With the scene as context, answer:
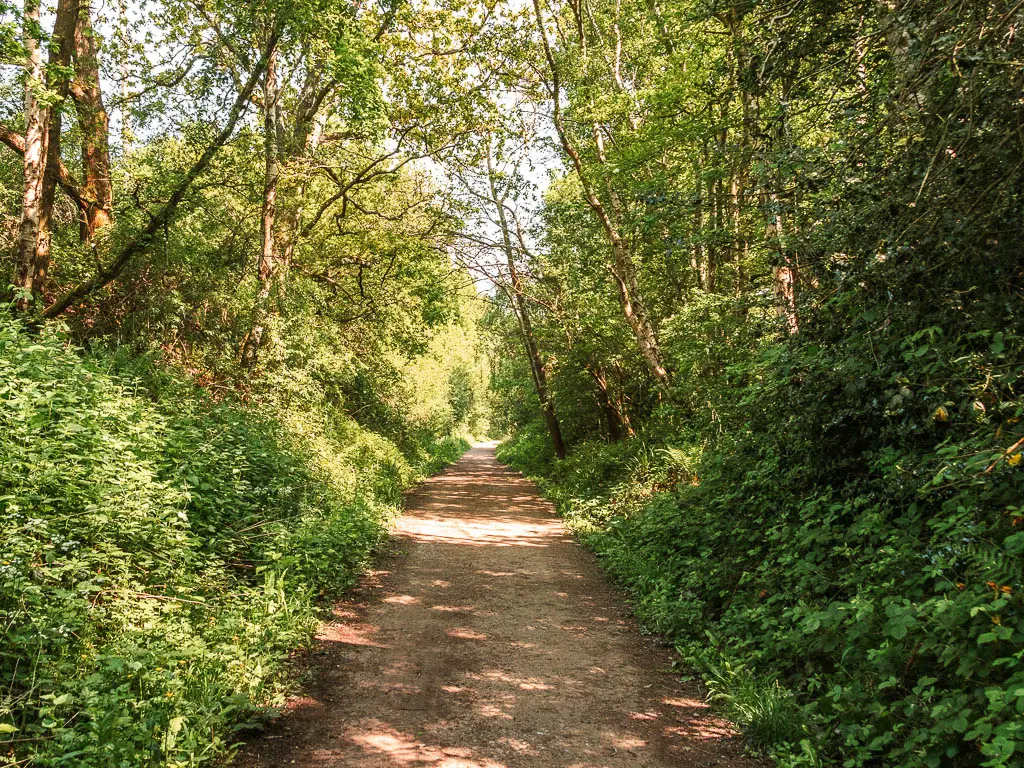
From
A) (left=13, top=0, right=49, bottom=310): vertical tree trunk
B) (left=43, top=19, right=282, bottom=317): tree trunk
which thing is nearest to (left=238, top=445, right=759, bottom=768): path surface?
(left=13, top=0, right=49, bottom=310): vertical tree trunk

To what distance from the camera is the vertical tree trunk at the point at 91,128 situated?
10484mm

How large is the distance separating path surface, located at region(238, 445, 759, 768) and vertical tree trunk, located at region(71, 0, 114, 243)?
897cm

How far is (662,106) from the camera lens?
36.4 ft

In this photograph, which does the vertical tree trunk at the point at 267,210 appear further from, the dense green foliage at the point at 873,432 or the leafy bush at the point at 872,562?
the leafy bush at the point at 872,562

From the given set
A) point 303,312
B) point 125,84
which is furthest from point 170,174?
point 303,312

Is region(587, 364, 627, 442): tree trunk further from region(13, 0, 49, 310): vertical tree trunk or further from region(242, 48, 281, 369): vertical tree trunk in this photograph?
region(13, 0, 49, 310): vertical tree trunk

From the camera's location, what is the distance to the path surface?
3986 mm

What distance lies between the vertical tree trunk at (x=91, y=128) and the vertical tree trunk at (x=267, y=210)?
278 centimetres

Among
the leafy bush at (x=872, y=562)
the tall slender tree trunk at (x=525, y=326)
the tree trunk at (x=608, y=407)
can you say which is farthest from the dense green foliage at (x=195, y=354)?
the tree trunk at (x=608, y=407)

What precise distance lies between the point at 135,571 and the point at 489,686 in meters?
3.18

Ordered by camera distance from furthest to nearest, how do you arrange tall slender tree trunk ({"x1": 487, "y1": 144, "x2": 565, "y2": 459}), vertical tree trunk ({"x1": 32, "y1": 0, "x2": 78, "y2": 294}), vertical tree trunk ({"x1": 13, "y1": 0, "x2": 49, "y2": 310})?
tall slender tree trunk ({"x1": 487, "y1": 144, "x2": 565, "y2": 459}) → vertical tree trunk ({"x1": 32, "y1": 0, "x2": 78, "y2": 294}) → vertical tree trunk ({"x1": 13, "y1": 0, "x2": 49, "y2": 310})

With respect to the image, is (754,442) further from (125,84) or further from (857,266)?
(125,84)

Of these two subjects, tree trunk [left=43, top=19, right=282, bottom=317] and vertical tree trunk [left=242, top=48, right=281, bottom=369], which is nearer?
tree trunk [left=43, top=19, right=282, bottom=317]

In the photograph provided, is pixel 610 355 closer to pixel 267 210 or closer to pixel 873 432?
pixel 267 210
